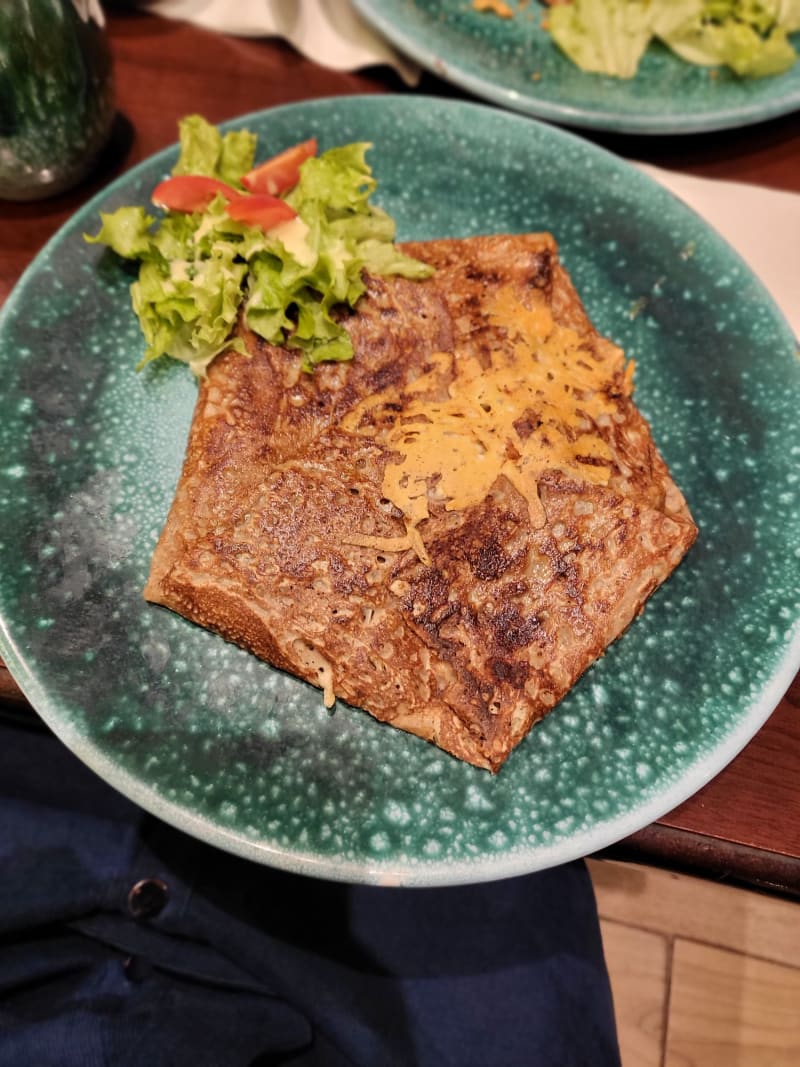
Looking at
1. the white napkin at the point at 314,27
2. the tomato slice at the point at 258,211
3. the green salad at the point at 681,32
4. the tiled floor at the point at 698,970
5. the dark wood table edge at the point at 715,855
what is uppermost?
the green salad at the point at 681,32

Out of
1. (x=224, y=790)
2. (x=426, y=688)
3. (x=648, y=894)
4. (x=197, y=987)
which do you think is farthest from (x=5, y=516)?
(x=648, y=894)

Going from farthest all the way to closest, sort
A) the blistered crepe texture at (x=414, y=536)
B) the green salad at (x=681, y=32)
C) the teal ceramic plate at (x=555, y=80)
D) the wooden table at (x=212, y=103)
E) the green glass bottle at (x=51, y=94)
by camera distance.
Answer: the green salad at (x=681, y=32) → the teal ceramic plate at (x=555, y=80) → the wooden table at (x=212, y=103) → the green glass bottle at (x=51, y=94) → the blistered crepe texture at (x=414, y=536)

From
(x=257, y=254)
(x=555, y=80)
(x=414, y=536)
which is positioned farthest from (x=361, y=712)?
(x=555, y=80)

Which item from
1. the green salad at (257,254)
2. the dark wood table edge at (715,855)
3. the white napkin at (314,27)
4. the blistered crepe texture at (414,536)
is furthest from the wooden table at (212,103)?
the dark wood table edge at (715,855)

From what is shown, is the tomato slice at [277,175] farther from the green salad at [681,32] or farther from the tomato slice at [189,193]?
the green salad at [681,32]

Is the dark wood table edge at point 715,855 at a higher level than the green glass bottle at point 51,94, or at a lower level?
lower

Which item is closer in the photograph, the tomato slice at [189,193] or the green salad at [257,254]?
the green salad at [257,254]

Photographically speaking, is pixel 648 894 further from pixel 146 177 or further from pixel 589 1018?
pixel 146 177

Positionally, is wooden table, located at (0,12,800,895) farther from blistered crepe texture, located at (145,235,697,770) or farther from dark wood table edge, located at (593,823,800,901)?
dark wood table edge, located at (593,823,800,901)
